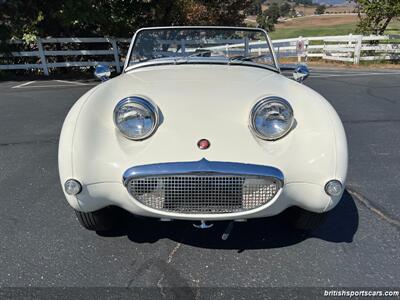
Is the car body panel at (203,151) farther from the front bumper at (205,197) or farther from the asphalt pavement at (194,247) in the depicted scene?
the asphalt pavement at (194,247)

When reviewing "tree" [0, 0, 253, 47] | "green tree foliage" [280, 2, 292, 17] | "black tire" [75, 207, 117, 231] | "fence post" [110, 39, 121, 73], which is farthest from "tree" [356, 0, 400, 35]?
"green tree foliage" [280, 2, 292, 17]

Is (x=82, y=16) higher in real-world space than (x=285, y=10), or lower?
higher

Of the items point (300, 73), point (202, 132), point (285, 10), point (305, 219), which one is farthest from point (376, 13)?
point (285, 10)

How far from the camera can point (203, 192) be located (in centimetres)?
211

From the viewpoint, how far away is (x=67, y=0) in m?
10.6

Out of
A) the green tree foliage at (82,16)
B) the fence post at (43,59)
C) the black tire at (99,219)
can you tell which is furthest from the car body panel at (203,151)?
the fence post at (43,59)

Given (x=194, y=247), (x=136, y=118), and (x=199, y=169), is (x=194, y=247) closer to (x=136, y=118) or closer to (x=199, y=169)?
(x=199, y=169)

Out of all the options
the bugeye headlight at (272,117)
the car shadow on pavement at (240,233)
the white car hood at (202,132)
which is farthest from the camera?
the car shadow on pavement at (240,233)

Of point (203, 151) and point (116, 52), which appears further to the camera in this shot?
point (116, 52)

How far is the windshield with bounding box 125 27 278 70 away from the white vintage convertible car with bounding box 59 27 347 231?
1019 millimetres

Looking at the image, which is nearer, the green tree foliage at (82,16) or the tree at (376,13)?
the green tree foliage at (82,16)

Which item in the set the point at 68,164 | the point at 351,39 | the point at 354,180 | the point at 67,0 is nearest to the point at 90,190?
the point at 68,164

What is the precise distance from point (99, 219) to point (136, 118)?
2.53ft

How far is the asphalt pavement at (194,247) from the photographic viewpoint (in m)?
2.23
